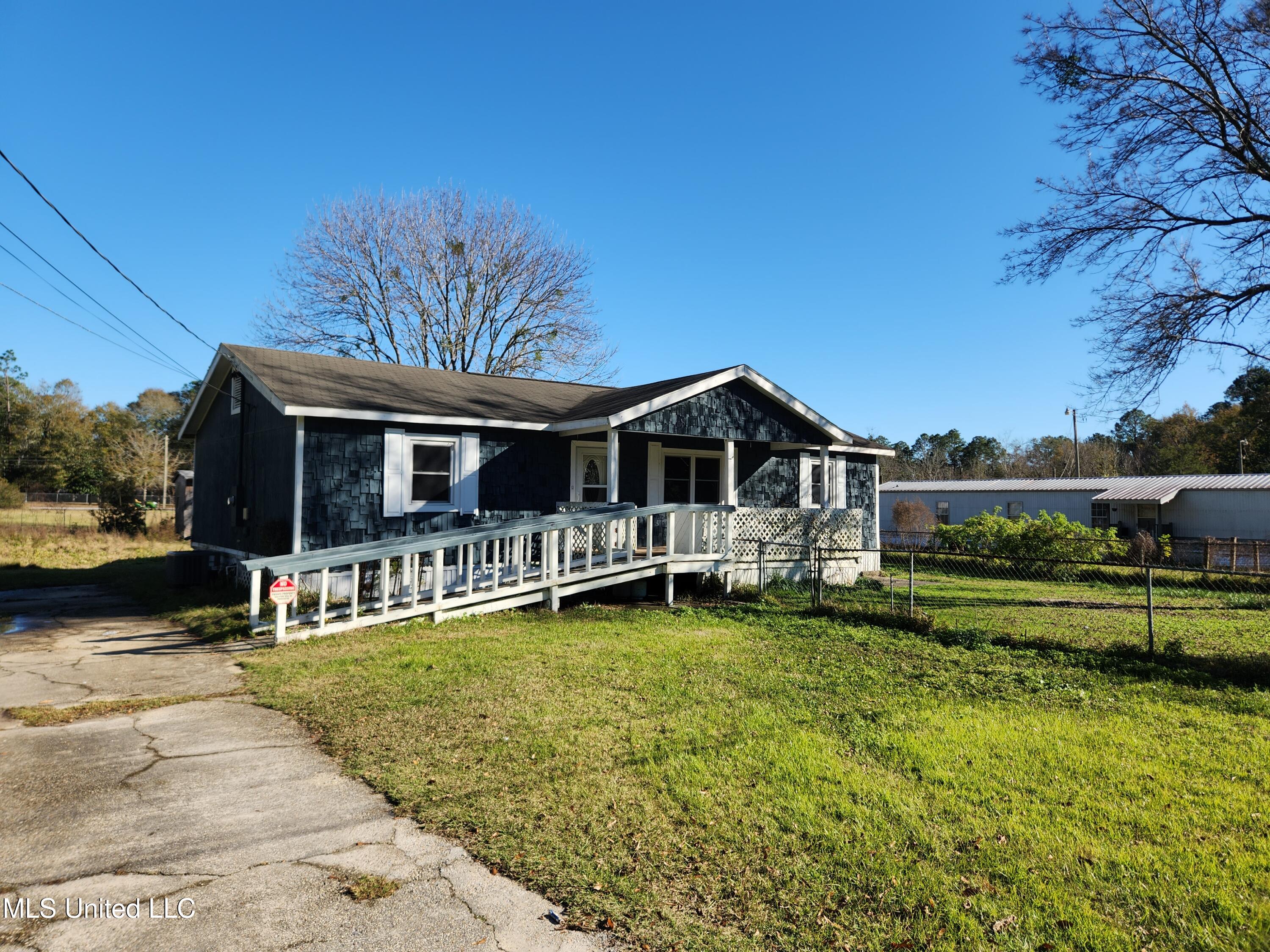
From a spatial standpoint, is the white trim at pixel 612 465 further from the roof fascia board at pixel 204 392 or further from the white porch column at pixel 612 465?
the roof fascia board at pixel 204 392

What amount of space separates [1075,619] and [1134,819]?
910 centimetres

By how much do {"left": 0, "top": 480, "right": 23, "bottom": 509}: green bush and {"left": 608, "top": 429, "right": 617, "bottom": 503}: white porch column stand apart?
119ft

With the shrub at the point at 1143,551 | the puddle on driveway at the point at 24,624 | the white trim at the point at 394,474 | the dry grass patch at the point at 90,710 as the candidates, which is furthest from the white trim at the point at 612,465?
the shrub at the point at 1143,551

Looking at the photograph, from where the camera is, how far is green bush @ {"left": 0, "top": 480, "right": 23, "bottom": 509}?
110 ft

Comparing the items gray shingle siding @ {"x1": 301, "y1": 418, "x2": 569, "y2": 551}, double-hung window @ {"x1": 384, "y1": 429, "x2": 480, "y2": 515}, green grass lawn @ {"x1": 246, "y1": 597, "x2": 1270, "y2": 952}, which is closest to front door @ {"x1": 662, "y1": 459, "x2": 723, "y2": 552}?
gray shingle siding @ {"x1": 301, "y1": 418, "x2": 569, "y2": 551}

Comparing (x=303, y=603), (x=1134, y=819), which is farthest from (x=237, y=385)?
(x=1134, y=819)

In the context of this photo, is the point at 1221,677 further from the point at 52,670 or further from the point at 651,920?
the point at 52,670

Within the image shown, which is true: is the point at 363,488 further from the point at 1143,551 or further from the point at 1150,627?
the point at 1143,551

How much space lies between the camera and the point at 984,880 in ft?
11.1

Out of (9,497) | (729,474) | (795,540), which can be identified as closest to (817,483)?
(795,540)

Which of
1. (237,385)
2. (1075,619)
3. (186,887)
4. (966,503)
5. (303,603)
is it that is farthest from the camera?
(966,503)

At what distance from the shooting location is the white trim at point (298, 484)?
1142 cm

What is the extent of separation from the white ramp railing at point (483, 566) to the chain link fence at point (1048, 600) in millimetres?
1907

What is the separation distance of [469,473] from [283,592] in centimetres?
510
